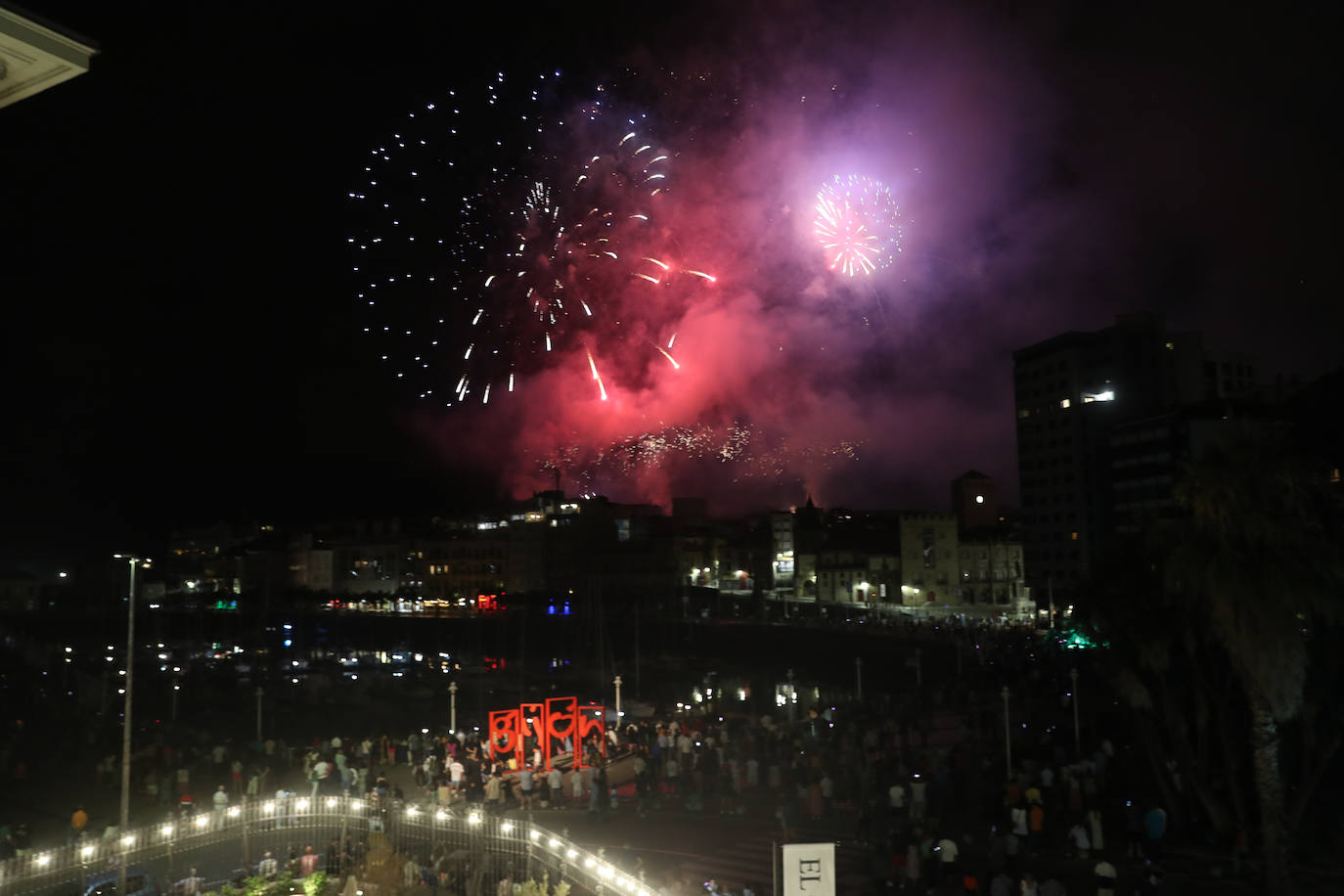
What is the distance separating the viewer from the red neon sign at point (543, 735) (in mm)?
24422

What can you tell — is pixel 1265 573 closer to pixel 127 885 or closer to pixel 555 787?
pixel 555 787

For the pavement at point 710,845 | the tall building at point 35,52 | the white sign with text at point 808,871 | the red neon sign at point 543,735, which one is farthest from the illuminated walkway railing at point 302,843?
the tall building at point 35,52

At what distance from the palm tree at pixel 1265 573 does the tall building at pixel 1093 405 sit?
7239 cm

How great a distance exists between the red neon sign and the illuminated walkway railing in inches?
239

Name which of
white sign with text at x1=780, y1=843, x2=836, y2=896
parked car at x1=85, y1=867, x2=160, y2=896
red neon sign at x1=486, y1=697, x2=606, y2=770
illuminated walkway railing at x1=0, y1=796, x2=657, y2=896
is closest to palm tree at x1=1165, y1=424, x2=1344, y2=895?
illuminated walkway railing at x1=0, y1=796, x2=657, y2=896

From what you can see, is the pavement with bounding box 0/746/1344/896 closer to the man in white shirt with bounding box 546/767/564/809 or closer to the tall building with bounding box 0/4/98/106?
the man in white shirt with bounding box 546/767/564/809

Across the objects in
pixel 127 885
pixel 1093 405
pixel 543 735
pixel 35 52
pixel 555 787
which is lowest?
pixel 555 787

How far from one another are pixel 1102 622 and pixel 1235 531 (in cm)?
352

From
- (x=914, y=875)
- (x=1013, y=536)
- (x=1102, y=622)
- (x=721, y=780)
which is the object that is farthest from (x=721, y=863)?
(x=1013, y=536)

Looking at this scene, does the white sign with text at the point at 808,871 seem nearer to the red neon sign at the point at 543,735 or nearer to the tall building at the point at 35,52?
the tall building at the point at 35,52

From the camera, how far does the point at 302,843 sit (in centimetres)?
1748

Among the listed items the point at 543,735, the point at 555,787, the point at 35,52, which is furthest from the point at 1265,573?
the point at 35,52

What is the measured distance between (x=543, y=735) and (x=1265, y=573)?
16350mm

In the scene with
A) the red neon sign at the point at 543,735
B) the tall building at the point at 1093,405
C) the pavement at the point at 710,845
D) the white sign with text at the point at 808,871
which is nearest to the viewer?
the white sign with text at the point at 808,871
